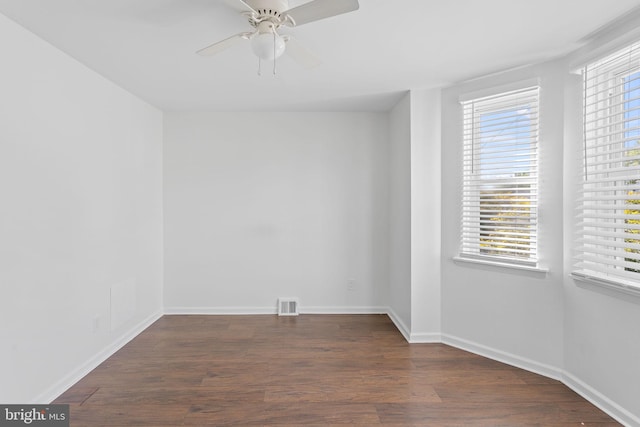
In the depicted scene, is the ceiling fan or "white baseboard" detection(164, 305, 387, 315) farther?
"white baseboard" detection(164, 305, 387, 315)

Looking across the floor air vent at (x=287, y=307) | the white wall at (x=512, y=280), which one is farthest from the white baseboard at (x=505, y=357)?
the floor air vent at (x=287, y=307)

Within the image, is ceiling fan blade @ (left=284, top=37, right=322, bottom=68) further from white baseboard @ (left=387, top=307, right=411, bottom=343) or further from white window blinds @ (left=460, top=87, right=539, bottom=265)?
white baseboard @ (left=387, top=307, right=411, bottom=343)

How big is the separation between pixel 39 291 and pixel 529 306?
3.55 meters

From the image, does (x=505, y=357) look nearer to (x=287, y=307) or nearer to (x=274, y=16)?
(x=287, y=307)

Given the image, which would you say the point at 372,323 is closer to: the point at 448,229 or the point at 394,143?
the point at 448,229


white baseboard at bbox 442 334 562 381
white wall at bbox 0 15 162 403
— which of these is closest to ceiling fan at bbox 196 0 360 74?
white wall at bbox 0 15 162 403

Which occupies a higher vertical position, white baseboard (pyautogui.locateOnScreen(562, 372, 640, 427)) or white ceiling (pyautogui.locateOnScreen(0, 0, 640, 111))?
white ceiling (pyautogui.locateOnScreen(0, 0, 640, 111))

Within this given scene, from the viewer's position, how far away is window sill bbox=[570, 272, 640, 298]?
208cm

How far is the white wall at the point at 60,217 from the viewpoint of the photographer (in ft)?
6.83

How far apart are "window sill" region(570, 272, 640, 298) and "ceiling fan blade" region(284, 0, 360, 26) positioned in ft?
7.33

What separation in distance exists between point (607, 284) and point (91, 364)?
3802mm

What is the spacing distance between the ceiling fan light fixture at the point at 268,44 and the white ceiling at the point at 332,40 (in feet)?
0.76

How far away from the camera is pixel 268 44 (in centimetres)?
186

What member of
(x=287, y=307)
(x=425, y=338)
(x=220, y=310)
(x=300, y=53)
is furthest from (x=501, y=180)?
(x=220, y=310)
